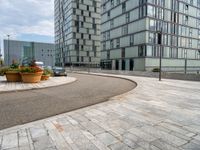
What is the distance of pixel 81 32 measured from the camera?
219 ft

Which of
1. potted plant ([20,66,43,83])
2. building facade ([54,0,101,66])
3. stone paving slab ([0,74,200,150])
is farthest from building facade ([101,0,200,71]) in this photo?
stone paving slab ([0,74,200,150])

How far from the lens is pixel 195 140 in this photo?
3693mm

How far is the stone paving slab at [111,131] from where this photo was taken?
137 inches

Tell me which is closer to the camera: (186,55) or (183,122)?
(183,122)

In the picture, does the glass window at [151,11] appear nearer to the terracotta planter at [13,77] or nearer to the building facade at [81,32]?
the terracotta planter at [13,77]

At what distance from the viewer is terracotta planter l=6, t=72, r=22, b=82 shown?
14376 millimetres

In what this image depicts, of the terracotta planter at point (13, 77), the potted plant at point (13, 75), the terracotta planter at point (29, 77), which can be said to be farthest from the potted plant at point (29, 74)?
the terracotta planter at point (13, 77)

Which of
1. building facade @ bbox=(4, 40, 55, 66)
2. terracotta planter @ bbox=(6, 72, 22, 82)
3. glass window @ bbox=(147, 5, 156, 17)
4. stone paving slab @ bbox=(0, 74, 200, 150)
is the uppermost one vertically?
glass window @ bbox=(147, 5, 156, 17)

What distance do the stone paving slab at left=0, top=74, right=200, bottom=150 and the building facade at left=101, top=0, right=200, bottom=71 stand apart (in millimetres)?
28341

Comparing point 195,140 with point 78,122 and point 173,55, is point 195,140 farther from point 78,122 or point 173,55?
point 173,55

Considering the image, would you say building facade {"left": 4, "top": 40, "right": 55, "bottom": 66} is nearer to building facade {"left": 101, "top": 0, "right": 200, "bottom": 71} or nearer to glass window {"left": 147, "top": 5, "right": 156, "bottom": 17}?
building facade {"left": 101, "top": 0, "right": 200, "bottom": 71}

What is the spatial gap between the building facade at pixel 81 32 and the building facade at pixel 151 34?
18.6m

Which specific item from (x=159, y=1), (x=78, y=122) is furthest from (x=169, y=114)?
(x=159, y=1)

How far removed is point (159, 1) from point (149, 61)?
13.2m
